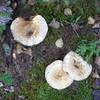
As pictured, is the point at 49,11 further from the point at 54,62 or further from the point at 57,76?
the point at 57,76

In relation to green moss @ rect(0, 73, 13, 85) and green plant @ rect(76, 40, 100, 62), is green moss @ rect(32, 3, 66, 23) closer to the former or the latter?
green plant @ rect(76, 40, 100, 62)

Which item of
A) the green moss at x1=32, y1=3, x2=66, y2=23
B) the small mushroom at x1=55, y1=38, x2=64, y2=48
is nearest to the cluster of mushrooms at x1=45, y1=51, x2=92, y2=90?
the small mushroom at x1=55, y1=38, x2=64, y2=48

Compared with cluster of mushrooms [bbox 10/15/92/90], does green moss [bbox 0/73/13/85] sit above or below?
below

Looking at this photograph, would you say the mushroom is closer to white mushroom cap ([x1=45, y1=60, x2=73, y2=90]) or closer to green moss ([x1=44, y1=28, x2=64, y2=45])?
green moss ([x1=44, y1=28, x2=64, y2=45])

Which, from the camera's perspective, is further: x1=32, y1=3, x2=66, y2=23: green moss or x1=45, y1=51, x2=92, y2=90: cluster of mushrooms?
x1=32, y1=3, x2=66, y2=23: green moss

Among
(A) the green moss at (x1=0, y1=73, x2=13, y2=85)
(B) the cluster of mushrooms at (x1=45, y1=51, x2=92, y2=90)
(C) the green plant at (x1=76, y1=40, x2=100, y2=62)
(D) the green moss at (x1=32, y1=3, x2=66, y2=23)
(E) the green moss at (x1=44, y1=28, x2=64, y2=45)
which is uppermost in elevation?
(D) the green moss at (x1=32, y1=3, x2=66, y2=23)

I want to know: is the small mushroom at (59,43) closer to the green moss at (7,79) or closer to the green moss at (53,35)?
the green moss at (53,35)

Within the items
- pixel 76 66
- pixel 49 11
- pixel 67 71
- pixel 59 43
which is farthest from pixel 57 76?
pixel 49 11

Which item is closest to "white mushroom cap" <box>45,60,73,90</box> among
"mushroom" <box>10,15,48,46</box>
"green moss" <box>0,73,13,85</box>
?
"mushroom" <box>10,15,48,46</box>
